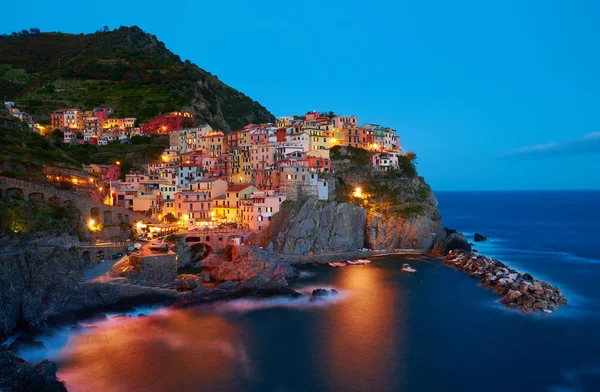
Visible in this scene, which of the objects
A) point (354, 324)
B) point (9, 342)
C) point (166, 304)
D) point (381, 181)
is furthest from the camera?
point (381, 181)

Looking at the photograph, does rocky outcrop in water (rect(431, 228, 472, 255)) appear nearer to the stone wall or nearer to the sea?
the sea

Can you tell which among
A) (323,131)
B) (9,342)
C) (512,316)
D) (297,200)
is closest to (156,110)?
(323,131)

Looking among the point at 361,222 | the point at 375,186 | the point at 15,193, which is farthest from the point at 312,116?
the point at 15,193

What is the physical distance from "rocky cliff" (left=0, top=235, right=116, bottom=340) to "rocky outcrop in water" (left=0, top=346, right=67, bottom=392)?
29.9 feet

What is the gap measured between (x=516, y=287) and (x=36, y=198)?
41.9m

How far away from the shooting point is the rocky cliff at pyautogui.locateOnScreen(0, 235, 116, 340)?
27906 mm

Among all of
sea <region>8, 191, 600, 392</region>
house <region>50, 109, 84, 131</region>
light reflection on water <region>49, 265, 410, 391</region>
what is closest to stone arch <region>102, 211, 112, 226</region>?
sea <region>8, 191, 600, 392</region>

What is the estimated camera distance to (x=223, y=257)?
4497cm

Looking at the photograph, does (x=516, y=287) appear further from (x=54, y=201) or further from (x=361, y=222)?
(x=54, y=201)

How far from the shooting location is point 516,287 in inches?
1427

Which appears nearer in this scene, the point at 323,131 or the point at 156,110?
the point at 323,131

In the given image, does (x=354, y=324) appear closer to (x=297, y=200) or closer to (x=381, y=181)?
(x=297, y=200)

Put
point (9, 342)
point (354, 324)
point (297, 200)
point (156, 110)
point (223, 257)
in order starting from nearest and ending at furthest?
point (9, 342) → point (354, 324) → point (223, 257) → point (297, 200) → point (156, 110)

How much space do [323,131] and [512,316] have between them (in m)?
38.0
